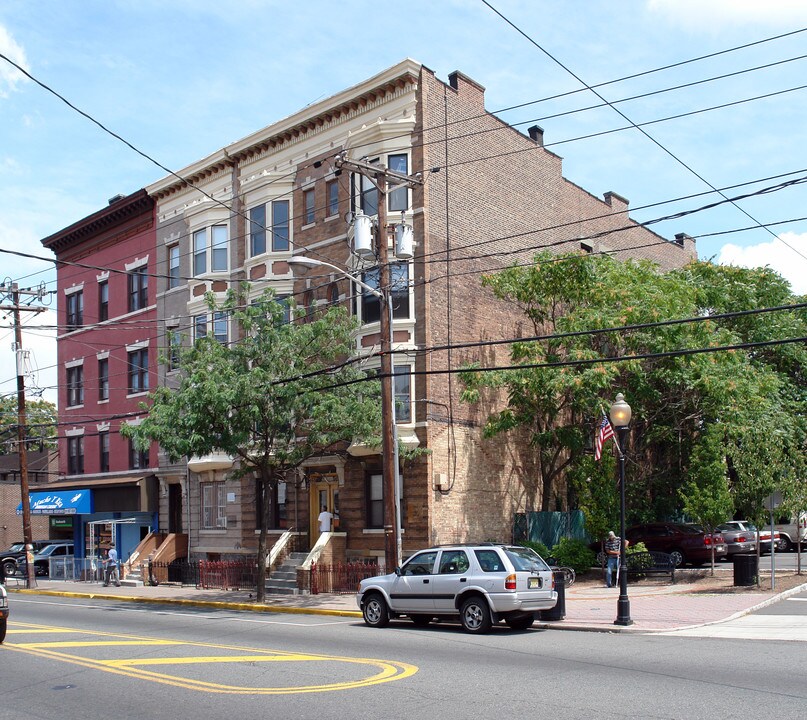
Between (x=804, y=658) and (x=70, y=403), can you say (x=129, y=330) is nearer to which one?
(x=70, y=403)

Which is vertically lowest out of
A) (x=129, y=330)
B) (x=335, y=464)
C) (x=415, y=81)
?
(x=335, y=464)

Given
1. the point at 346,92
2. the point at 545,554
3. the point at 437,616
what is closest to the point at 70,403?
the point at 346,92

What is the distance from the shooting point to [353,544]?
1144 inches

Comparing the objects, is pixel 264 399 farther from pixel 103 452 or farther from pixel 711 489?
pixel 103 452

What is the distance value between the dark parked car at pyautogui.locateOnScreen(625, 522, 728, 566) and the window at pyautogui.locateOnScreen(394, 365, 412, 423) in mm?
8780

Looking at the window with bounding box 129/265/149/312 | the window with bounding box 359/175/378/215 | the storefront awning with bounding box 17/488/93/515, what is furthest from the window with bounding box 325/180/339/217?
the storefront awning with bounding box 17/488/93/515

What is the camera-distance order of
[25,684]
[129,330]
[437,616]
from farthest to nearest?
[129,330], [437,616], [25,684]

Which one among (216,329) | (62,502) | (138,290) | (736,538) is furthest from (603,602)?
(62,502)

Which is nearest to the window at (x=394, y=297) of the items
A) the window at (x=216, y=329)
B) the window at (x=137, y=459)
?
the window at (x=216, y=329)

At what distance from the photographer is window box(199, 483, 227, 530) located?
34.6 metres

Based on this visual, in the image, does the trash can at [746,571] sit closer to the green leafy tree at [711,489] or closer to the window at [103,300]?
the green leafy tree at [711,489]

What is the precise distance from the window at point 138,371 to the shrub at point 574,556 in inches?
741

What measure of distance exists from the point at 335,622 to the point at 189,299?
18.9m

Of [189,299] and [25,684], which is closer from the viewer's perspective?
[25,684]
